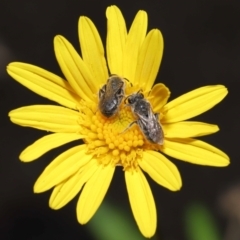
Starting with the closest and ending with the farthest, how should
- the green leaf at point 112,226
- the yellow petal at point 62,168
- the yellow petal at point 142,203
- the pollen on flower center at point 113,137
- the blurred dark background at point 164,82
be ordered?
the yellow petal at point 142,203
the yellow petal at point 62,168
the pollen on flower center at point 113,137
the green leaf at point 112,226
the blurred dark background at point 164,82

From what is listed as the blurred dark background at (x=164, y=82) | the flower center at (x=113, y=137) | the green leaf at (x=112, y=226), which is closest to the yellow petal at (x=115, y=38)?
the flower center at (x=113, y=137)

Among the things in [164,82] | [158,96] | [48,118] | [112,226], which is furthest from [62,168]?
[164,82]

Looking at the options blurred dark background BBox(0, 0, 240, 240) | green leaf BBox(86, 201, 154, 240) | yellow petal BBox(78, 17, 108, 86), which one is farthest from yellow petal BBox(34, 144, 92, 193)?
blurred dark background BBox(0, 0, 240, 240)

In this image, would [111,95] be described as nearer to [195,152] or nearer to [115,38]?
[115,38]

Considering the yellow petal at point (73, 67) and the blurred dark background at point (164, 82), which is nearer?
the yellow petal at point (73, 67)

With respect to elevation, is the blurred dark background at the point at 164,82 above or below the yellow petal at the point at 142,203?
above

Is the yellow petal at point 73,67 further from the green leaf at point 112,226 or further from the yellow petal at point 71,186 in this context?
the green leaf at point 112,226

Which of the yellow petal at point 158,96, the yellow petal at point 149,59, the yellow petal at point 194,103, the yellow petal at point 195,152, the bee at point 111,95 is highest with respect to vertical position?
the yellow petal at point 149,59
